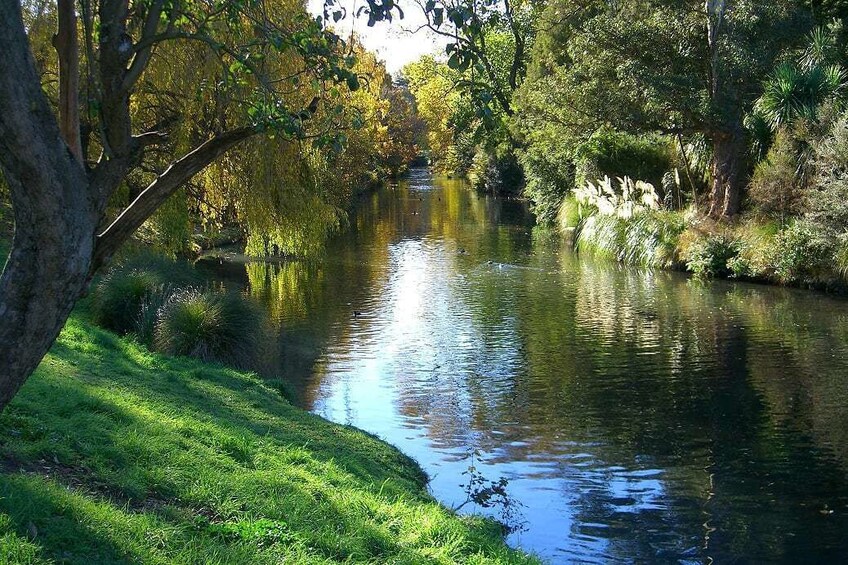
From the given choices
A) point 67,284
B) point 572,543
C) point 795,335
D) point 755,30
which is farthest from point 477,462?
point 755,30

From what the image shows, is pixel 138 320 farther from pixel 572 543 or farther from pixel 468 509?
pixel 572 543

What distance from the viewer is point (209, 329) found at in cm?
1334

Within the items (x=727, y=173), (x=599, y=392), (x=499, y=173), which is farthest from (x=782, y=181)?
(x=499, y=173)

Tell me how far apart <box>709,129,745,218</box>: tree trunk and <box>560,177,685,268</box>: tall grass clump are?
124 cm

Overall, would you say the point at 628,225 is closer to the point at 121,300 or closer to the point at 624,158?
the point at 624,158

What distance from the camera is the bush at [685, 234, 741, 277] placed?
24406 millimetres

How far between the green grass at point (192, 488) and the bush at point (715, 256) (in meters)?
17.1

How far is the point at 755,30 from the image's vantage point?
24625 millimetres

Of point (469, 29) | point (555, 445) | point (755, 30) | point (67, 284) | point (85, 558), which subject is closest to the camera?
point (67, 284)

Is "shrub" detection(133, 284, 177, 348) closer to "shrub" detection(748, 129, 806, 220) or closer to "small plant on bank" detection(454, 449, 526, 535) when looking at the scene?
"small plant on bank" detection(454, 449, 526, 535)

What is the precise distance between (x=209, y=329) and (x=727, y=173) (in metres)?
18.9

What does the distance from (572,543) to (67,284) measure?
5670 millimetres

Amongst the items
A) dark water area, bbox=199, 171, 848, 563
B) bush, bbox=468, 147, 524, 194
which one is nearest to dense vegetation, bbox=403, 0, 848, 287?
dark water area, bbox=199, 171, 848, 563

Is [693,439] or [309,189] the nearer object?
[693,439]
